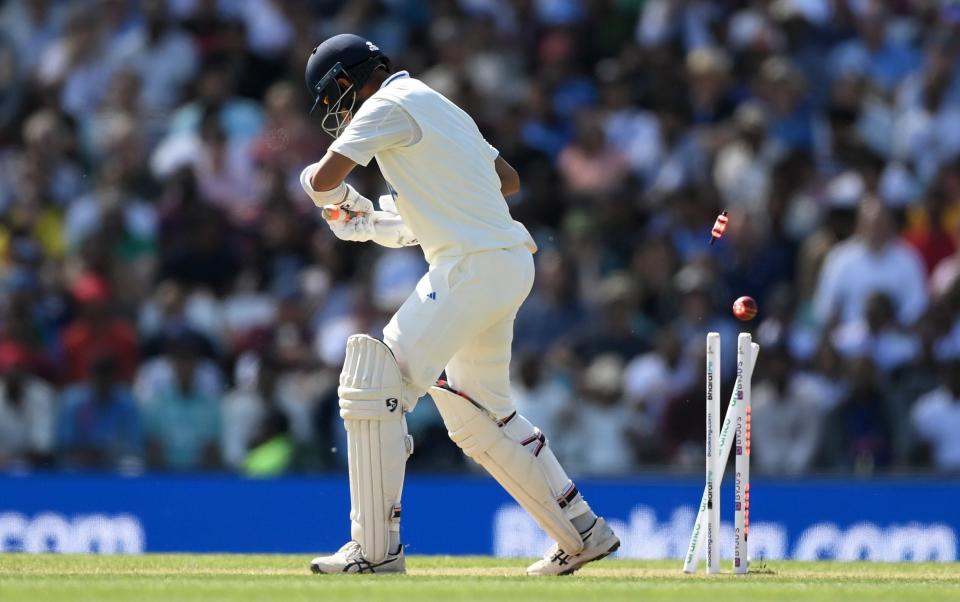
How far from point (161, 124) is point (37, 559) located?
588 centimetres

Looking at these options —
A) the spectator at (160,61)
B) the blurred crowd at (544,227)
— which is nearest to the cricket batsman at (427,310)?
the blurred crowd at (544,227)

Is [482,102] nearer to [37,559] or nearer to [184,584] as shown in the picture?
[37,559]

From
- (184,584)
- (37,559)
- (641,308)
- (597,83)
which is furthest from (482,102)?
(184,584)

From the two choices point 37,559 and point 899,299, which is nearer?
point 37,559

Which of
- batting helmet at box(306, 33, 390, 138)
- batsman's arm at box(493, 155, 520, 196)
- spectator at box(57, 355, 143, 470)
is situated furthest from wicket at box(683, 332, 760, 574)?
spectator at box(57, 355, 143, 470)

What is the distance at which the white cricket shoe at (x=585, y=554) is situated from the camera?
7.07 metres

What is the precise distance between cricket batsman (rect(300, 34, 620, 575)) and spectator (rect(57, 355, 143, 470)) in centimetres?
443

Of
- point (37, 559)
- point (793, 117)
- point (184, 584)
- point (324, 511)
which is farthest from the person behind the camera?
point (793, 117)

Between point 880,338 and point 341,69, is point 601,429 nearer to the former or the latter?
point 880,338

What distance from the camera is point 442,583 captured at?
642cm

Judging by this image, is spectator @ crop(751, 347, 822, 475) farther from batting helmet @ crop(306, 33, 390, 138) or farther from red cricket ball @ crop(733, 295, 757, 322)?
batting helmet @ crop(306, 33, 390, 138)

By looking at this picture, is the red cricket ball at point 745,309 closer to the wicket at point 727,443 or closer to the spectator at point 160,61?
the wicket at point 727,443

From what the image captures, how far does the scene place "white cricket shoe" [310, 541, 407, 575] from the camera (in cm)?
675

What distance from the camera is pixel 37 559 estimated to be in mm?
7988
